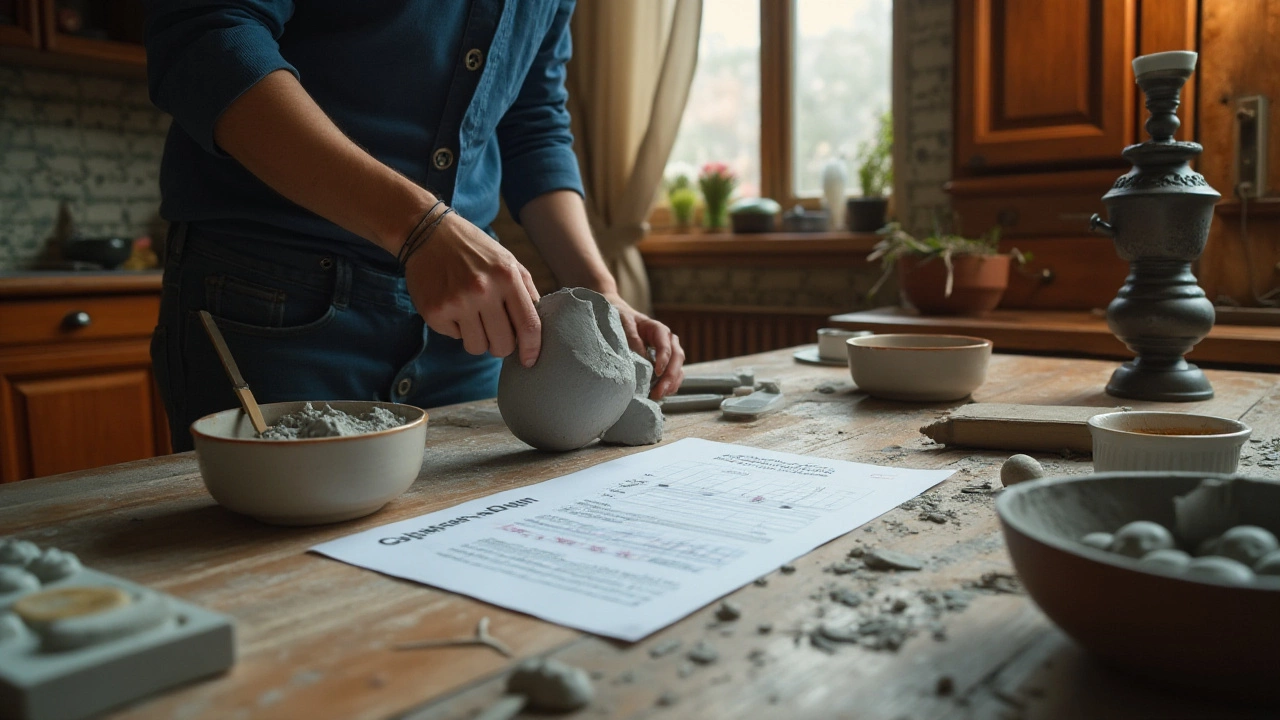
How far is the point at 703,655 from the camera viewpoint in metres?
0.53

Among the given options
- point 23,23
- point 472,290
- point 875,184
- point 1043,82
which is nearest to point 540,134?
point 472,290

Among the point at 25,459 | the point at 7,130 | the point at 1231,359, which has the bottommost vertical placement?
the point at 25,459

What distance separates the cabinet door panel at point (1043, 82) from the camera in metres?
2.48

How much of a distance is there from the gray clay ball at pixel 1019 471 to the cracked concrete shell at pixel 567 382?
1.30 ft

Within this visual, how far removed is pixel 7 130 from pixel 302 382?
8.93 feet

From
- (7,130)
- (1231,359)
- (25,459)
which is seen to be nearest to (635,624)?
(1231,359)

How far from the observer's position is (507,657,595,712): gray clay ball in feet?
1.54

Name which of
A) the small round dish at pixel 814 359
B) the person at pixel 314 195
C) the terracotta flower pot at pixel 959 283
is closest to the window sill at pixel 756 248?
the terracotta flower pot at pixel 959 283

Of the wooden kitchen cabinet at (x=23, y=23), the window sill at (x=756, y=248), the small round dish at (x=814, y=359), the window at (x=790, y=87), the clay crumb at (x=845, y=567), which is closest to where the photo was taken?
the clay crumb at (x=845, y=567)

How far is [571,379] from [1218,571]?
0.66 metres

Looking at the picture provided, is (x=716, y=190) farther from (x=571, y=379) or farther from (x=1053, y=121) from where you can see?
(x=571, y=379)

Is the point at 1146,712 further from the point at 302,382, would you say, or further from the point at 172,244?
the point at 172,244

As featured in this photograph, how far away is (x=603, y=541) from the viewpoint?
28.9 inches

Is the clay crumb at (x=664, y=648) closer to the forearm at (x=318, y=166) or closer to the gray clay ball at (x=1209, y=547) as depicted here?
the gray clay ball at (x=1209, y=547)
